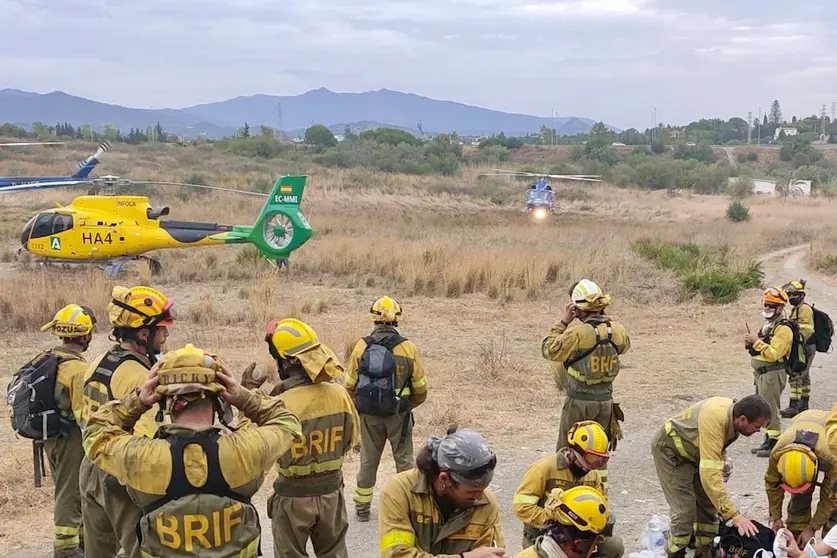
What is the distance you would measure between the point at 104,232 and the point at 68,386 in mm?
14627

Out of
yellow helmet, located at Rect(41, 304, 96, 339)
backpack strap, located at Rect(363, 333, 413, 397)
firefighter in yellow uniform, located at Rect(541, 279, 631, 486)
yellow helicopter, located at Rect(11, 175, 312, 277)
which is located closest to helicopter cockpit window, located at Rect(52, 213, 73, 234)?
yellow helicopter, located at Rect(11, 175, 312, 277)

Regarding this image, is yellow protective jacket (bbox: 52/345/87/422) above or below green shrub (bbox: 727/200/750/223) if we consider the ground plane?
above

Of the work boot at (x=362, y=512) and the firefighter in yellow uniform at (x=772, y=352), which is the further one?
the firefighter in yellow uniform at (x=772, y=352)

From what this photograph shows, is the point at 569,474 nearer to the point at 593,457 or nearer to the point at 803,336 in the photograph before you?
the point at 593,457

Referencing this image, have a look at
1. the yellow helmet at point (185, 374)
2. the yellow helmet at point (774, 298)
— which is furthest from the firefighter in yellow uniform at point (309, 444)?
the yellow helmet at point (774, 298)

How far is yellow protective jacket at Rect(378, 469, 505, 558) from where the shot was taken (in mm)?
3303

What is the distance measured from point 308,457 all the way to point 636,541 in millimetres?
3021

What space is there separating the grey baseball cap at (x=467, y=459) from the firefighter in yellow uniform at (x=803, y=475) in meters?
2.16

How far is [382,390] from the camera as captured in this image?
233 inches

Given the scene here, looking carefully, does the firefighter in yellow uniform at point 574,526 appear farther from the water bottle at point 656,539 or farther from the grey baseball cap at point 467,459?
the water bottle at point 656,539

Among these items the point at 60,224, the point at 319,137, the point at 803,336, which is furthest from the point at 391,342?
the point at 319,137

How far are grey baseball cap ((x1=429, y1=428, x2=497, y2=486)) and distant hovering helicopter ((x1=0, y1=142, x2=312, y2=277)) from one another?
1613 centimetres

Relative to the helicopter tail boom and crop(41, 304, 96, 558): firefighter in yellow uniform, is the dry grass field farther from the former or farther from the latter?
crop(41, 304, 96, 558): firefighter in yellow uniform

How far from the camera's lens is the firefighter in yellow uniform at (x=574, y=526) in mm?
3166
